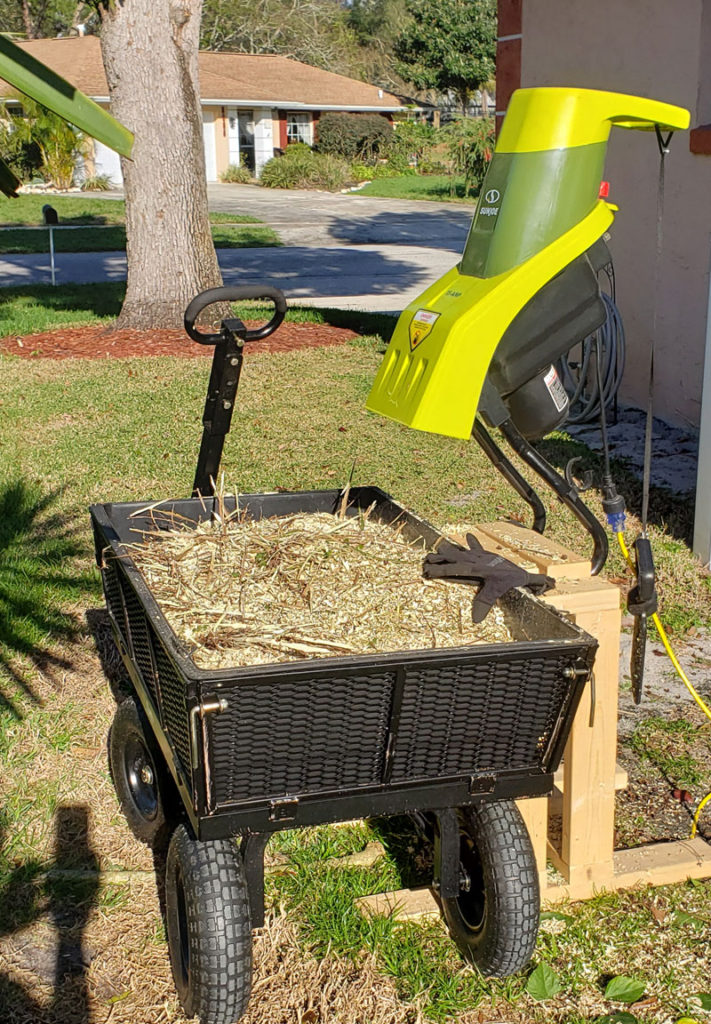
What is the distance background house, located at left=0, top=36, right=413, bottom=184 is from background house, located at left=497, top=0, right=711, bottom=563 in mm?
30431

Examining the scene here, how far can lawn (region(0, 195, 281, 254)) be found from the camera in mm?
20281

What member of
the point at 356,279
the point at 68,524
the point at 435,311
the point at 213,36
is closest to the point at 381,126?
the point at 213,36

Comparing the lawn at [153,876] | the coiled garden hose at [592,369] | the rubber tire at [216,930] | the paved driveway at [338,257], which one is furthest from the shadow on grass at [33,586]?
the paved driveway at [338,257]

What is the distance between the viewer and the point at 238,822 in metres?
2.25

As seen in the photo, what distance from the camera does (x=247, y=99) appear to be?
3894 cm

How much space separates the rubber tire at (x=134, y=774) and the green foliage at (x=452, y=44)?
1869 inches

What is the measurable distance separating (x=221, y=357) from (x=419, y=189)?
33081 millimetres

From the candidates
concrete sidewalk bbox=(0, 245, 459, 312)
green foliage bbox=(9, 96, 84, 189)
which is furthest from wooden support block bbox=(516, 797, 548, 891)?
green foliage bbox=(9, 96, 84, 189)

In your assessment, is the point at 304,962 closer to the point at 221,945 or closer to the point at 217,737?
the point at 221,945

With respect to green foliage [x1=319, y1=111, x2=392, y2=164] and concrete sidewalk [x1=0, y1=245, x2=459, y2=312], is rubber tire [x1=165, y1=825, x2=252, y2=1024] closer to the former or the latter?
concrete sidewalk [x1=0, y1=245, x2=459, y2=312]

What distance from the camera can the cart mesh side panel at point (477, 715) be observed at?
2.27m

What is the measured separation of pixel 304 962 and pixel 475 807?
0.58 metres

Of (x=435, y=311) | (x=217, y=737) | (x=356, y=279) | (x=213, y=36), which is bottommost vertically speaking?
(x=356, y=279)

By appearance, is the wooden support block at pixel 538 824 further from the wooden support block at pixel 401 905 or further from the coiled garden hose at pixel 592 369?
the coiled garden hose at pixel 592 369
